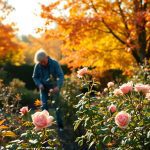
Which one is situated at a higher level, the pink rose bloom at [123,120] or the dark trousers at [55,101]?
the dark trousers at [55,101]

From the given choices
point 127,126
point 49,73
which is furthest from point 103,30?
point 127,126

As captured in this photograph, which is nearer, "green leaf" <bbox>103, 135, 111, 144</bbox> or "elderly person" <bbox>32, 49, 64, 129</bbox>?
"green leaf" <bbox>103, 135, 111, 144</bbox>

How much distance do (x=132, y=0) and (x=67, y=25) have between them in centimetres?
208

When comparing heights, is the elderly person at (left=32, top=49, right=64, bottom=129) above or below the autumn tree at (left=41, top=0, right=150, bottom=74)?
below

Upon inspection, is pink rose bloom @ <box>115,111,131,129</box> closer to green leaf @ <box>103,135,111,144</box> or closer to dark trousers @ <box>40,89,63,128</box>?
green leaf @ <box>103,135,111,144</box>

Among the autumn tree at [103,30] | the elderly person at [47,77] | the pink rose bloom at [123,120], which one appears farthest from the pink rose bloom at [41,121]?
the autumn tree at [103,30]

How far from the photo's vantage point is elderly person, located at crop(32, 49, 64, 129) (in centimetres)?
800

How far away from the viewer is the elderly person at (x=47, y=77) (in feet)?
26.2

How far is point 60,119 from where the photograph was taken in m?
8.20

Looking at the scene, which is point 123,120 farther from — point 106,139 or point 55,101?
point 55,101

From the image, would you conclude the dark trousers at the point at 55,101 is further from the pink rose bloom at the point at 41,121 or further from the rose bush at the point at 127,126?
the pink rose bloom at the point at 41,121

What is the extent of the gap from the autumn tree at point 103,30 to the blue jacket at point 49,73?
3.27 metres

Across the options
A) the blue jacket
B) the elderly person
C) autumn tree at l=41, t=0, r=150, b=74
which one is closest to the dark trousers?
the elderly person

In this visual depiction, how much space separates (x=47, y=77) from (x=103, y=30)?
4.43m
